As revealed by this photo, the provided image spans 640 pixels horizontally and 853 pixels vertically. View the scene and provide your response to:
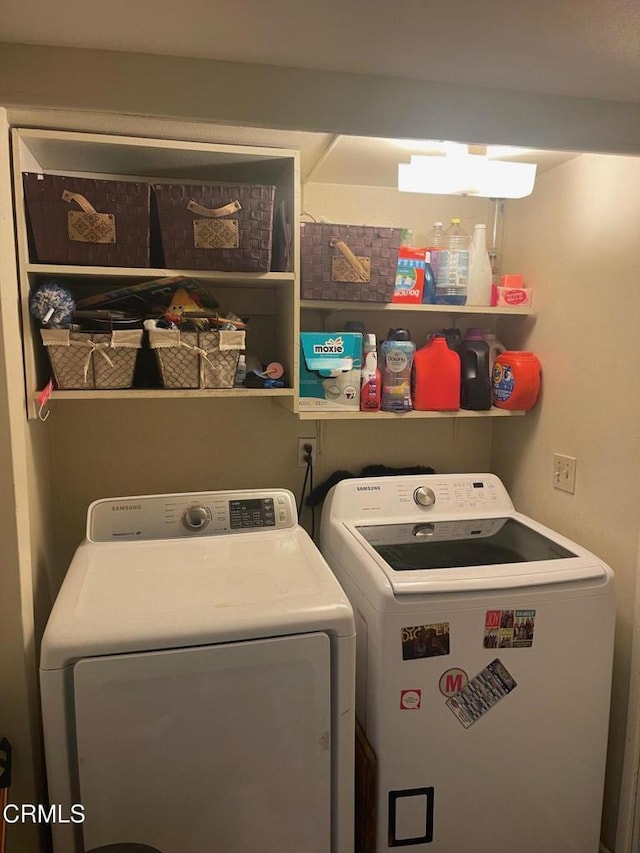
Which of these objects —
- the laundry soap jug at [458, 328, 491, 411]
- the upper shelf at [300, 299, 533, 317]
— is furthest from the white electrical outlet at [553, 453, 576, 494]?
the upper shelf at [300, 299, 533, 317]

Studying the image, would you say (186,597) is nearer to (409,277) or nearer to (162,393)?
(162,393)

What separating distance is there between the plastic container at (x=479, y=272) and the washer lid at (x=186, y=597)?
105cm

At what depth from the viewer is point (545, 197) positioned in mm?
1936

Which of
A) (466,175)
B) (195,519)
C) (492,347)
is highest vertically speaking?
(466,175)

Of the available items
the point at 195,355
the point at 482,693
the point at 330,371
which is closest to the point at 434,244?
the point at 330,371

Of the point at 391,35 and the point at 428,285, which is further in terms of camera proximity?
the point at 428,285

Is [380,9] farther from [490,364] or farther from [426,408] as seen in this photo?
[490,364]

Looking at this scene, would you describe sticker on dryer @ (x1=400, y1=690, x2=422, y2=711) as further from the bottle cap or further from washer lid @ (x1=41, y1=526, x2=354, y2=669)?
the bottle cap

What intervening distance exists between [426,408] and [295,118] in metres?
1.04

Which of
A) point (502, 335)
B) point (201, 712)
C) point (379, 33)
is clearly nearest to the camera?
point (379, 33)

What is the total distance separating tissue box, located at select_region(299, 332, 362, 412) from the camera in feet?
5.96

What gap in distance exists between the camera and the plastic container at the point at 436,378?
1.93 meters

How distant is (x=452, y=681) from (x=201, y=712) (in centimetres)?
64

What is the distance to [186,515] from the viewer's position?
172 centimetres
